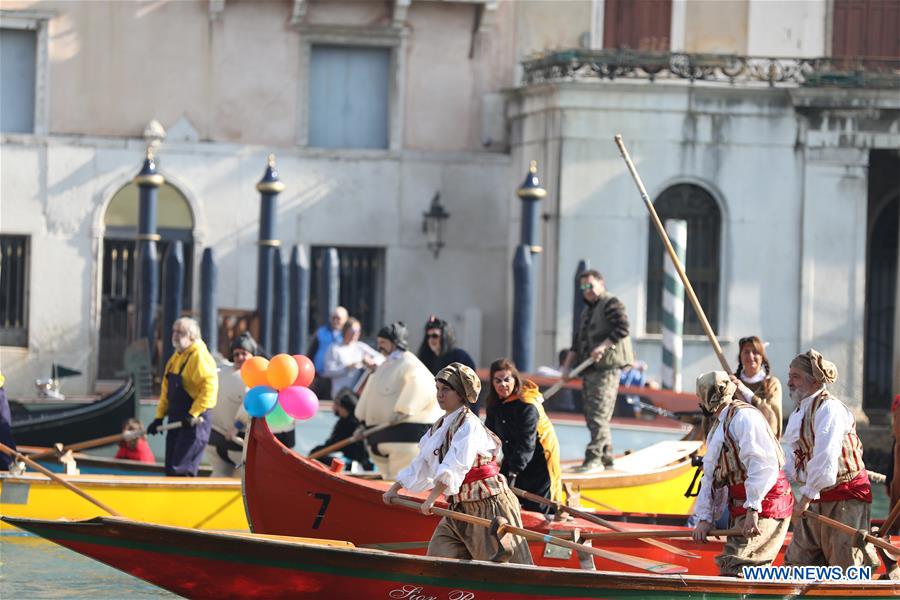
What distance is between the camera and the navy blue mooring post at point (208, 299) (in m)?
18.0

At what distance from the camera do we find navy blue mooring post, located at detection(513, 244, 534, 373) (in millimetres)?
18188

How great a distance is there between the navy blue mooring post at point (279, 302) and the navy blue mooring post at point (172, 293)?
3.44 ft

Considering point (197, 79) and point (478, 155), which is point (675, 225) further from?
point (197, 79)

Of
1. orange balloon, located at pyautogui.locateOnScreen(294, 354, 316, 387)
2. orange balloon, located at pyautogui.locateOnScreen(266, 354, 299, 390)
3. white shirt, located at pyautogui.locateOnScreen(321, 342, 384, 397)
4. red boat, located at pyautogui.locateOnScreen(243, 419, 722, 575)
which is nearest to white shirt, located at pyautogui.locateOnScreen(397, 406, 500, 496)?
red boat, located at pyautogui.locateOnScreen(243, 419, 722, 575)

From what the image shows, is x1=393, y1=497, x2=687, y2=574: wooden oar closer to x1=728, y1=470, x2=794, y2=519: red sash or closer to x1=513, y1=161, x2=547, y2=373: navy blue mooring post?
x1=728, y1=470, x2=794, y2=519: red sash

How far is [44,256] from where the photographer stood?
20250 millimetres

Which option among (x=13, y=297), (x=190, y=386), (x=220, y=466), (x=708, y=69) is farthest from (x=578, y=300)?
(x=190, y=386)

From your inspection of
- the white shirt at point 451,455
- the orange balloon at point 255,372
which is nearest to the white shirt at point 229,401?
the orange balloon at point 255,372

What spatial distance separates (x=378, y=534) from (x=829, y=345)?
1120 cm

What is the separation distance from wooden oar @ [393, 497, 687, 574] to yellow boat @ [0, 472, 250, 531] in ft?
10.8

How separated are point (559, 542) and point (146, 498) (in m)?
4.04

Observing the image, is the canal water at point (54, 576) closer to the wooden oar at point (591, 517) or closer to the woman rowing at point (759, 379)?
the wooden oar at point (591, 517)

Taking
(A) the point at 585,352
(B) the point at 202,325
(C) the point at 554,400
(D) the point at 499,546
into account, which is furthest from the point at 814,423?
(B) the point at 202,325

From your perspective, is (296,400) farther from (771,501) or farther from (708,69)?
(708,69)
